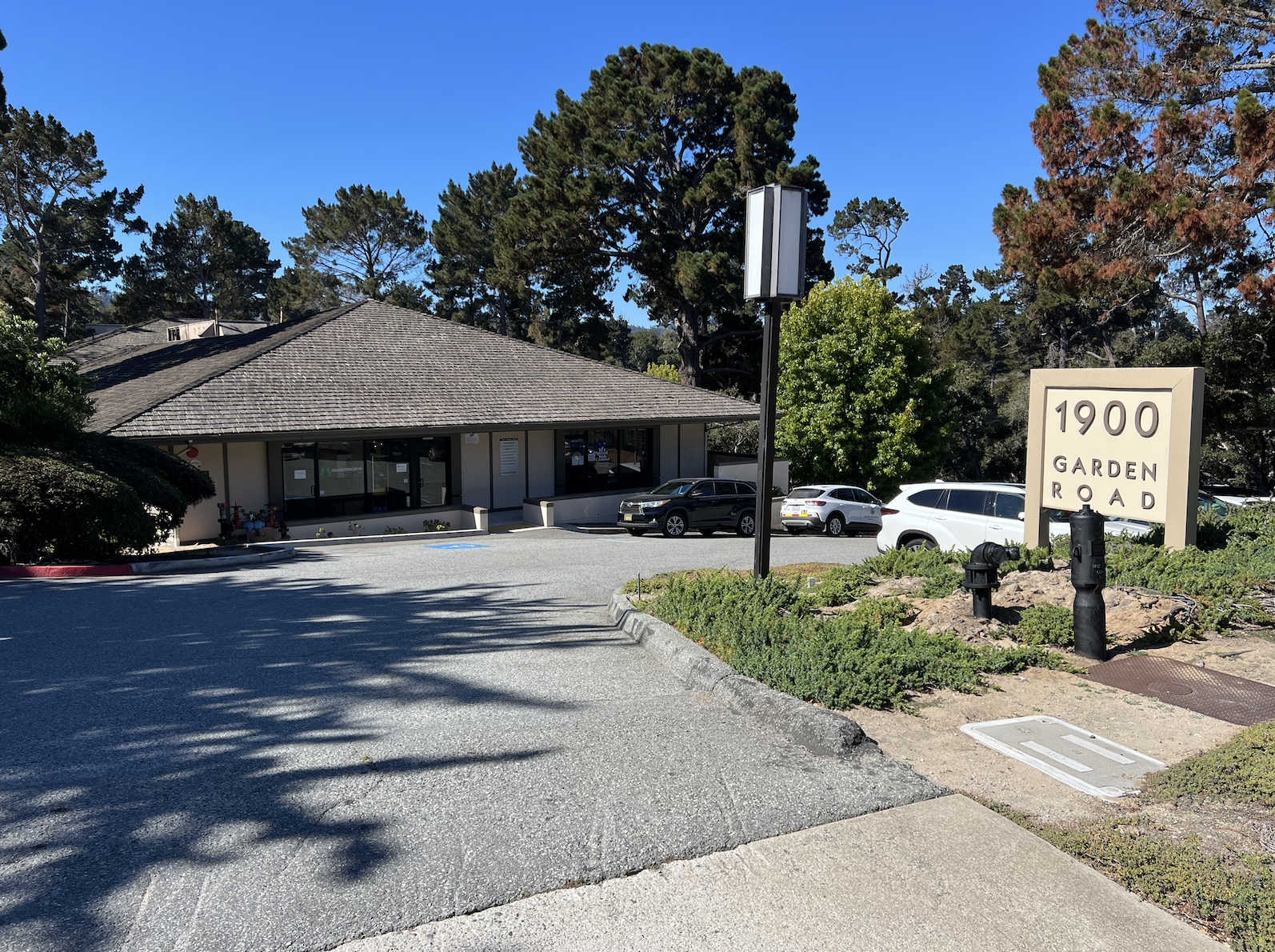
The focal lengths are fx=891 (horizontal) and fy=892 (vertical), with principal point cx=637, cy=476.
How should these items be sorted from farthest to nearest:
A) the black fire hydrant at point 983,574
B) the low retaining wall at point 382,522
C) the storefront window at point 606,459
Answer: the storefront window at point 606,459
the low retaining wall at point 382,522
the black fire hydrant at point 983,574

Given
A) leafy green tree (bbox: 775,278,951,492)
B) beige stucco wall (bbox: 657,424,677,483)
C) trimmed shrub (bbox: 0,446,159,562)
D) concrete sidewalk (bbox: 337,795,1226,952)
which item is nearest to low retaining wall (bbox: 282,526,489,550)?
trimmed shrub (bbox: 0,446,159,562)

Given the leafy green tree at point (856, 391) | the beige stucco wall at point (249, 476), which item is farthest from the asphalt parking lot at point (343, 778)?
the leafy green tree at point (856, 391)

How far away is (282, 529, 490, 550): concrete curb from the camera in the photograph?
768 inches

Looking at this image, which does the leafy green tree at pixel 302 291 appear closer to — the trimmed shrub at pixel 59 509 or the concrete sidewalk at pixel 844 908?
the trimmed shrub at pixel 59 509

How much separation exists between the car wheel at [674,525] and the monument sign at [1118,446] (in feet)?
40.8

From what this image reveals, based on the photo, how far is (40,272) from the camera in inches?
1646

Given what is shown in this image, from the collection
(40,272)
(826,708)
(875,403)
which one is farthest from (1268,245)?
(40,272)

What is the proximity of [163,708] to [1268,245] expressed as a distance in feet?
74.0

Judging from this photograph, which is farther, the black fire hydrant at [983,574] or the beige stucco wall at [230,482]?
the beige stucco wall at [230,482]

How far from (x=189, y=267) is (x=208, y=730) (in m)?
61.2

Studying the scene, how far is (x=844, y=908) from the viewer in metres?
3.71

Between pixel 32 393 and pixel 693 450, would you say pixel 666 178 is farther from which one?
pixel 32 393

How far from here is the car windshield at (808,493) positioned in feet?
82.3

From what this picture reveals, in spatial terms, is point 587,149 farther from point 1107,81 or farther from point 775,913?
point 775,913
